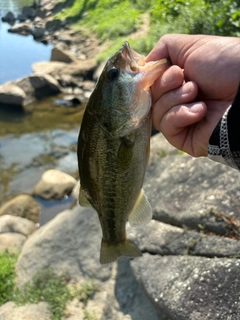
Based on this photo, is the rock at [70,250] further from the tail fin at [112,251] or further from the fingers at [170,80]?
the fingers at [170,80]

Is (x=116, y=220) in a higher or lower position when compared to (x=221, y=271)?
higher

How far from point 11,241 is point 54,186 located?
231 cm

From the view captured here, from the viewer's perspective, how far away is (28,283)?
5.00m

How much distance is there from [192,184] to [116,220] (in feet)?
7.02

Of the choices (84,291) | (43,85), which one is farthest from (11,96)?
(84,291)

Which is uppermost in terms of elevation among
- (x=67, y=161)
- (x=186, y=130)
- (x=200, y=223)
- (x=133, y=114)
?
(x=133, y=114)

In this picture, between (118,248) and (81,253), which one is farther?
(81,253)

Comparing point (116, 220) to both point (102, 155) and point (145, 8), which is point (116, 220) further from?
point (145, 8)

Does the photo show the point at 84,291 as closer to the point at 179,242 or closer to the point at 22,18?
the point at 179,242

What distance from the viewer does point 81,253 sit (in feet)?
16.9

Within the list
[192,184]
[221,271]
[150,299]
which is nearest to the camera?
[221,271]

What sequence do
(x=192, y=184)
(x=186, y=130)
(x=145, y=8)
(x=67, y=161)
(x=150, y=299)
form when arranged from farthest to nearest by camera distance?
(x=145, y=8)
(x=67, y=161)
(x=192, y=184)
(x=150, y=299)
(x=186, y=130)

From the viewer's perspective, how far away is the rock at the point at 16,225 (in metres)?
7.35

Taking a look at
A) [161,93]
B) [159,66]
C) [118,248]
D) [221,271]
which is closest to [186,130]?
[161,93]
